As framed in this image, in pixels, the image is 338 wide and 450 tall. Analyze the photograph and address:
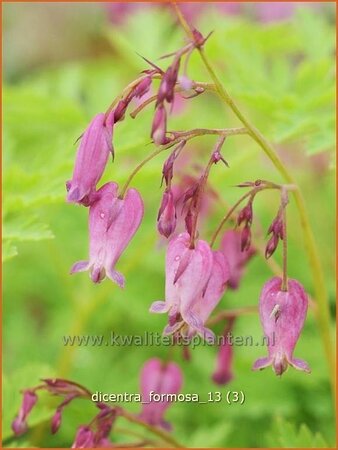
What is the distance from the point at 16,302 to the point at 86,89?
43.3 inches

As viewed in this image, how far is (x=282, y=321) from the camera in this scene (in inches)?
64.1

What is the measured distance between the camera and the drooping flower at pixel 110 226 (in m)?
1.63

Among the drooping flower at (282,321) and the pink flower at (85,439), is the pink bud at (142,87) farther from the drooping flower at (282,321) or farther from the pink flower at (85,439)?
the pink flower at (85,439)

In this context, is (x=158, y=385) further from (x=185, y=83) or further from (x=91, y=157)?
(x=185, y=83)

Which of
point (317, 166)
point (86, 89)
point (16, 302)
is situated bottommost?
point (16, 302)

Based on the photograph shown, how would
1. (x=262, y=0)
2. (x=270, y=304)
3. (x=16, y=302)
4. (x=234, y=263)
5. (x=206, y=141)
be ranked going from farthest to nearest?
1. (x=262, y=0)
2. (x=206, y=141)
3. (x=16, y=302)
4. (x=234, y=263)
5. (x=270, y=304)

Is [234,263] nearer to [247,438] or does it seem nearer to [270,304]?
[270,304]

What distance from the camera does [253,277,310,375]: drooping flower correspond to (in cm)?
162

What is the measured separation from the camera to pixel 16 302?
12.4 feet

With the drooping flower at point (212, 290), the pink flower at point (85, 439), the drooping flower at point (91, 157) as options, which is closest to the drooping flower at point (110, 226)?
the drooping flower at point (91, 157)

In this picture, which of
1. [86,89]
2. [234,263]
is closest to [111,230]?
[234,263]

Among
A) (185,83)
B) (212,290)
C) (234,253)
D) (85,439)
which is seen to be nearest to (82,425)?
(85,439)

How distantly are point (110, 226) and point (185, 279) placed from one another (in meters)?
0.19

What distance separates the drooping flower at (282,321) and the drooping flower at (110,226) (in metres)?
0.30
